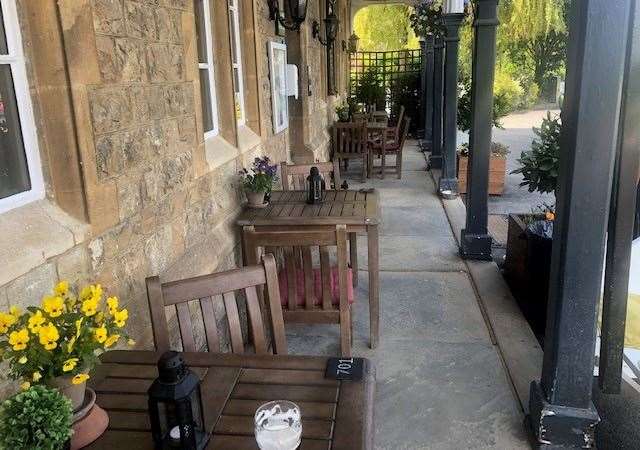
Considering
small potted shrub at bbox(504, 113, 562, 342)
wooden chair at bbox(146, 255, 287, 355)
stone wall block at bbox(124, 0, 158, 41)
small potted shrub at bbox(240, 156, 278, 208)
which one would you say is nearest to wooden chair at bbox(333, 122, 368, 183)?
small potted shrub at bbox(504, 113, 562, 342)

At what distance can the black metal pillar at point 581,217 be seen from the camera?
1753 millimetres

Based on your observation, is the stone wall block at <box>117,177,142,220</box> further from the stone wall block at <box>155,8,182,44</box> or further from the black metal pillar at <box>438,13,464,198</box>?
the black metal pillar at <box>438,13,464,198</box>

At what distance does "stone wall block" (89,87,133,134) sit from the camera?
1764 mm

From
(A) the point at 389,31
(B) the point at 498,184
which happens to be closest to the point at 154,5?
(B) the point at 498,184

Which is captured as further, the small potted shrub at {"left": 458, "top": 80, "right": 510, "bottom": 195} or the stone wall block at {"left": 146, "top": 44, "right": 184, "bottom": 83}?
the small potted shrub at {"left": 458, "top": 80, "right": 510, "bottom": 195}

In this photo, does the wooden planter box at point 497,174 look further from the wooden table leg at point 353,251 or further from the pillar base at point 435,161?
the wooden table leg at point 353,251

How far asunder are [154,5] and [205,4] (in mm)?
952

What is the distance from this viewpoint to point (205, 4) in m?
3.08

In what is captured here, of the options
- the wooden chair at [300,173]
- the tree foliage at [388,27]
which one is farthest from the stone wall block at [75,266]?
the tree foliage at [388,27]

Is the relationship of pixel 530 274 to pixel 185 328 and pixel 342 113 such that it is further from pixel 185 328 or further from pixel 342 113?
pixel 342 113

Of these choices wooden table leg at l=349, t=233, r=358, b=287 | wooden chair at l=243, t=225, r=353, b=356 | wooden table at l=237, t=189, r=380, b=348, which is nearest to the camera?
wooden chair at l=243, t=225, r=353, b=356

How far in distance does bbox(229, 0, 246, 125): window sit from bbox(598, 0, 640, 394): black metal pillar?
2308 millimetres

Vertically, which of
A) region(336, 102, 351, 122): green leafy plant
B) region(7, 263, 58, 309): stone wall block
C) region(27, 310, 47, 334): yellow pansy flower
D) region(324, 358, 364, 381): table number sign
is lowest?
region(324, 358, 364, 381): table number sign

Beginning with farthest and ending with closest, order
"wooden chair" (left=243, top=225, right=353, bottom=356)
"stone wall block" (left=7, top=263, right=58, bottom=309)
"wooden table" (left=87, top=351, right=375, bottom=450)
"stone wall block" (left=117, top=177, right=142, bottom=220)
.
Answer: "wooden chair" (left=243, top=225, right=353, bottom=356) → "stone wall block" (left=117, top=177, right=142, bottom=220) → "stone wall block" (left=7, top=263, right=58, bottom=309) → "wooden table" (left=87, top=351, right=375, bottom=450)
